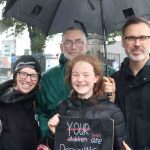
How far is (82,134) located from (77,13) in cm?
158

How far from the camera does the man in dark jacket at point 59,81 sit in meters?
4.36

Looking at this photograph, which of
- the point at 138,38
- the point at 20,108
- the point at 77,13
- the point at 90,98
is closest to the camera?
the point at 90,98

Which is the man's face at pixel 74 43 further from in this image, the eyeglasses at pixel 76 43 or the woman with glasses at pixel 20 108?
the woman with glasses at pixel 20 108

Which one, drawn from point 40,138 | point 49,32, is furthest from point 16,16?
point 40,138

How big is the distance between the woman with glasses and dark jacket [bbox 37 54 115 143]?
0.45 ft

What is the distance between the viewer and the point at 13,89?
4266 mm

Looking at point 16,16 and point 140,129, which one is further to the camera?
point 16,16

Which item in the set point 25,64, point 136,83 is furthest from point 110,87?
point 25,64

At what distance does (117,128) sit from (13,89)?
1401 millimetres

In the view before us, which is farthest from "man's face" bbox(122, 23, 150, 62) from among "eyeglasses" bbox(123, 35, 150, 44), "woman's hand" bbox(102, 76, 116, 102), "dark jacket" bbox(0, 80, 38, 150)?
"dark jacket" bbox(0, 80, 38, 150)

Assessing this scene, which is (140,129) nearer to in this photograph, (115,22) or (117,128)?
(117,128)

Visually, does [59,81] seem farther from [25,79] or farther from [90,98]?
[90,98]

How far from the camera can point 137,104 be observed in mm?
3498

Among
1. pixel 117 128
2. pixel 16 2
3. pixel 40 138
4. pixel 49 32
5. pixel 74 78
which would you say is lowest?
pixel 40 138
